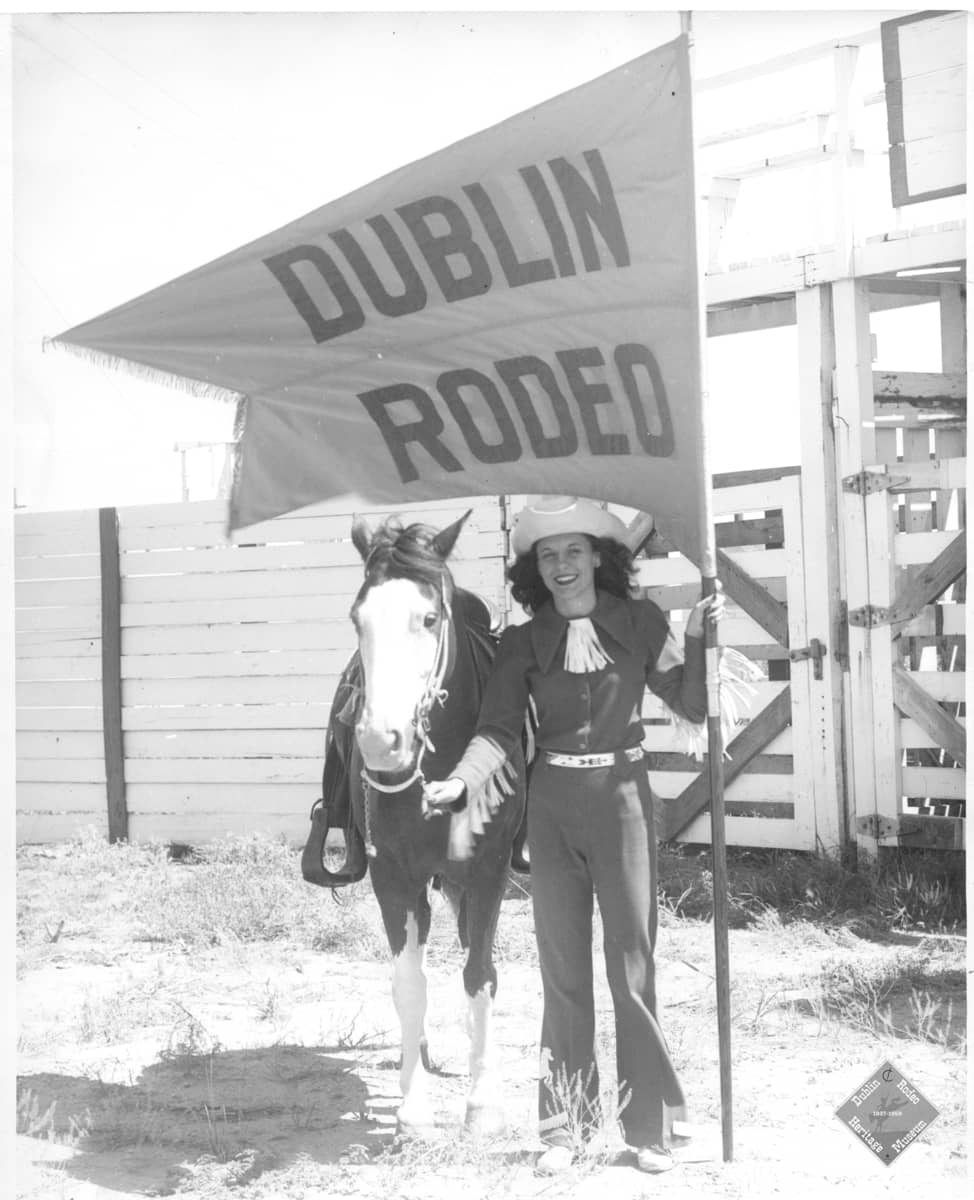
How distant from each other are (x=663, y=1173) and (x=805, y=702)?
2785 mm

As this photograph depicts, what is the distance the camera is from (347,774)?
14.1ft

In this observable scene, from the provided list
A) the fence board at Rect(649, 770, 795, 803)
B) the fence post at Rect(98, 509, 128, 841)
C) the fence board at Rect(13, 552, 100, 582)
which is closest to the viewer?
the fence board at Rect(649, 770, 795, 803)

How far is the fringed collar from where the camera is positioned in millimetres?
3697

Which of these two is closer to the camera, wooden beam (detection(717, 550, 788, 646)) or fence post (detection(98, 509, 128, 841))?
wooden beam (detection(717, 550, 788, 646))

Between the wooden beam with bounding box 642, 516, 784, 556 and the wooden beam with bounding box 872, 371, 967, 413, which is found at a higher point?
the wooden beam with bounding box 872, 371, 967, 413

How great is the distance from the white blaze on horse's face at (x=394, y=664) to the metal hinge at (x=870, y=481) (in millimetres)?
2734

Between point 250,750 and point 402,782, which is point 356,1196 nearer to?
point 402,782

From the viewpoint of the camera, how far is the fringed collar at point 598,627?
3.70 metres

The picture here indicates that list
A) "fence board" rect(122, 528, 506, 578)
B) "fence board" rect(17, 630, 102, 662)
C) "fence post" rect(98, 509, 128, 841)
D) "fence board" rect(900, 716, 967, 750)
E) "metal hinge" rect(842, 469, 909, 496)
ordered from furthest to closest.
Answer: "fence post" rect(98, 509, 128, 841)
"fence board" rect(122, 528, 506, 578)
"fence board" rect(17, 630, 102, 662)
"metal hinge" rect(842, 469, 909, 496)
"fence board" rect(900, 716, 967, 750)

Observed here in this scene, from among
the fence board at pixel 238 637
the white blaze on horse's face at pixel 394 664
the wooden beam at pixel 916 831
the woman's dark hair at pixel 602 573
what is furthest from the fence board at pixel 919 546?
the white blaze on horse's face at pixel 394 664

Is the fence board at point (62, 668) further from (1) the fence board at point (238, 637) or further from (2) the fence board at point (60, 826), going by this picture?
(2) the fence board at point (60, 826)

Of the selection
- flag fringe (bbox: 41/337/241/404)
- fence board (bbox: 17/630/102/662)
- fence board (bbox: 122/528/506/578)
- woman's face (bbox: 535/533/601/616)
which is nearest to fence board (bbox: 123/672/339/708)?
fence board (bbox: 17/630/102/662)

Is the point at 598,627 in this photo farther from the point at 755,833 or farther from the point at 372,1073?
the point at 755,833

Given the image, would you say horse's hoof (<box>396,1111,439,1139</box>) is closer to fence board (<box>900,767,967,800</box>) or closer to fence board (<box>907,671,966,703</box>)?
fence board (<box>900,767,967,800</box>)
